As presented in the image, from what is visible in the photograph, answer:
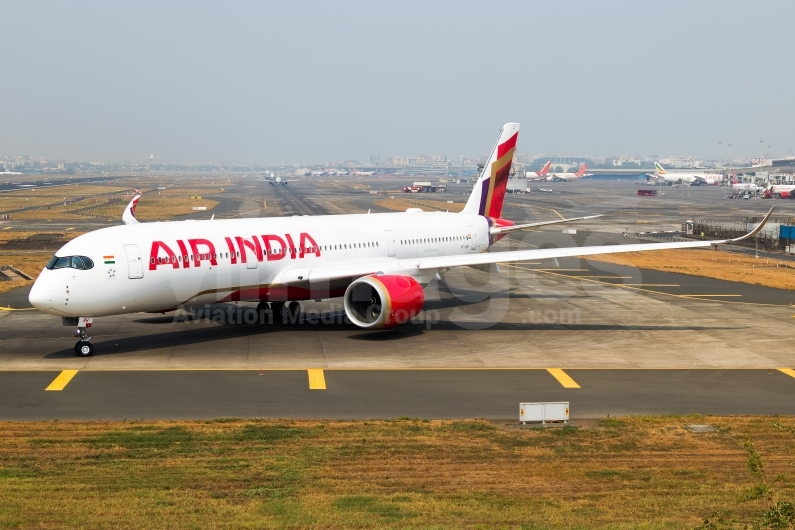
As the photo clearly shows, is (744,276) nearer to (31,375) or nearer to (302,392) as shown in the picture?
(302,392)

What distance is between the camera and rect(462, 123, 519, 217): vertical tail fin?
50000 millimetres

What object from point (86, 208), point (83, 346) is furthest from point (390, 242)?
point (86, 208)

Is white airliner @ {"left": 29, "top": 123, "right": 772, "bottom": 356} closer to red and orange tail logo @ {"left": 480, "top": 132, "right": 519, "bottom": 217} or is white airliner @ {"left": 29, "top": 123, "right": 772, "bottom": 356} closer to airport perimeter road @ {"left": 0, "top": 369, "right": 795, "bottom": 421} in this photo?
airport perimeter road @ {"left": 0, "top": 369, "right": 795, "bottom": 421}

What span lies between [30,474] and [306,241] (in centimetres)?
2055

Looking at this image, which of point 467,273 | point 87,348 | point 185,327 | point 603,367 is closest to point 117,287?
point 87,348

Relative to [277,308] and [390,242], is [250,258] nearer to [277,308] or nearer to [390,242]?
[277,308]

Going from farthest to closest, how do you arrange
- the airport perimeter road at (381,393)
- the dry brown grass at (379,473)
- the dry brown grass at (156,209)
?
the dry brown grass at (156,209) → the airport perimeter road at (381,393) → the dry brown grass at (379,473)

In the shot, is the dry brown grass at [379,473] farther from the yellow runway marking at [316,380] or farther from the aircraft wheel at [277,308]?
the aircraft wheel at [277,308]

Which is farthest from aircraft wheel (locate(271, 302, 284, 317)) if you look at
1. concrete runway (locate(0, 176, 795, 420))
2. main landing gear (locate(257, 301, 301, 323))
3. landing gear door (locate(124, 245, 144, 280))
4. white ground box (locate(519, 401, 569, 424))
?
white ground box (locate(519, 401, 569, 424))

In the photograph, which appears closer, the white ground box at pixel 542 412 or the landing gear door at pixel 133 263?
the white ground box at pixel 542 412

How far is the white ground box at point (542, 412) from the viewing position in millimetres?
23734

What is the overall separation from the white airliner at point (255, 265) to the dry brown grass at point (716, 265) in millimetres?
18969

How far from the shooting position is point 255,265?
3562 centimetres

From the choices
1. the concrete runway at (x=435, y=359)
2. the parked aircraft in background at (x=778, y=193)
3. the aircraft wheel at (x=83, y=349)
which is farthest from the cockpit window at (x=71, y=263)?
the parked aircraft in background at (x=778, y=193)
